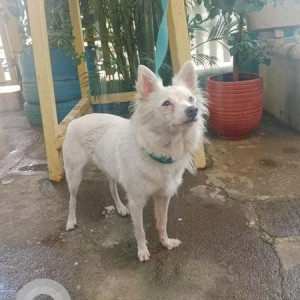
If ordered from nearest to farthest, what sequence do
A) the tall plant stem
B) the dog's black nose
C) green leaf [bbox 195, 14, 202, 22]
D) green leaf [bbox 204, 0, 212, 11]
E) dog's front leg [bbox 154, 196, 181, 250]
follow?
the dog's black nose < dog's front leg [bbox 154, 196, 181, 250] < green leaf [bbox 204, 0, 212, 11] < the tall plant stem < green leaf [bbox 195, 14, 202, 22]

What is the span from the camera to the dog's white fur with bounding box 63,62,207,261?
1.71m

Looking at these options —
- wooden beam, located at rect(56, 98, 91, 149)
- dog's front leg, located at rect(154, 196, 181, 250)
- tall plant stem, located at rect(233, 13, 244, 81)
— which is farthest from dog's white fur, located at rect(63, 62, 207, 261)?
tall plant stem, located at rect(233, 13, 244, 81)

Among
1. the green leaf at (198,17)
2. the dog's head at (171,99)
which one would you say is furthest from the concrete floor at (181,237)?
the green leaf at (198,17)

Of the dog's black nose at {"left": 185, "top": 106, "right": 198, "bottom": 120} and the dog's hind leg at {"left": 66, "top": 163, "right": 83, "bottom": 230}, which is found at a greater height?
the dog's black nose at {"left": 185, "top": 106, "right": 198, "bottom": 120}

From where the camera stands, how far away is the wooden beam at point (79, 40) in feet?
12.3

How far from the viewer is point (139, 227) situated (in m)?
1.96

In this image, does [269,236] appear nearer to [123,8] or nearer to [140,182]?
[140,182]

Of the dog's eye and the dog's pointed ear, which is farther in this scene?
the dog's pointed ear

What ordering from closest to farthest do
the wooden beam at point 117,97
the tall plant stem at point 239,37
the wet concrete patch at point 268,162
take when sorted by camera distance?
the wet concrete patch at point 268,162 < the tall plant stem at point 239,37 < the wooden beam at point 117,97

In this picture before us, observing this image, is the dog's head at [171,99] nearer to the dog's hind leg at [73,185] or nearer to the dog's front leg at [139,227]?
the dog's front leg at [139,227]

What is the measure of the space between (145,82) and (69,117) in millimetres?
1600

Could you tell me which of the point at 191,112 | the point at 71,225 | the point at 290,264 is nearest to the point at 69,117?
the point at 71,225

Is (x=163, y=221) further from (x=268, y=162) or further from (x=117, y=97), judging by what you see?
(x=117, y=97)

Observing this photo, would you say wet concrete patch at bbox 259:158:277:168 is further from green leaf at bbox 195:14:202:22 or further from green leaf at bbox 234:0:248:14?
green leaf at bbox 195:14:202:22
